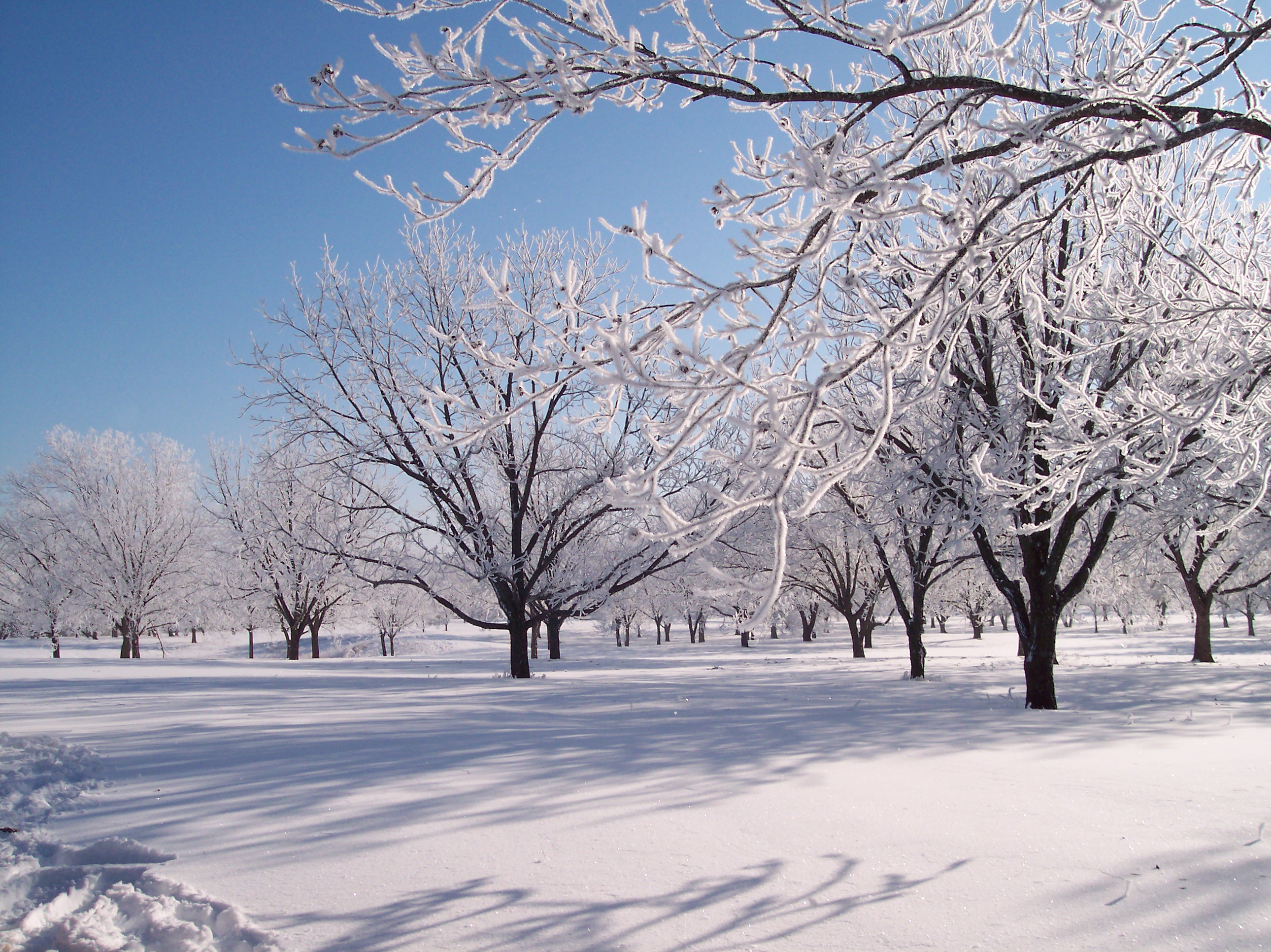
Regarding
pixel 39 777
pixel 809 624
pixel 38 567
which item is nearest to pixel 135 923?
pixel 39 777

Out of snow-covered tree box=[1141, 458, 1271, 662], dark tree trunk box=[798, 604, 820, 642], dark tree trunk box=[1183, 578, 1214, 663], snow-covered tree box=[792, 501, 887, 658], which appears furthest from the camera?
dark tree trunk box=[798, 604, 820, 642]

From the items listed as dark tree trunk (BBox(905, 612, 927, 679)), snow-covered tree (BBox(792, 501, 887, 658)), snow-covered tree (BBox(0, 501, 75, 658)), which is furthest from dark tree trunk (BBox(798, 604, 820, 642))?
snow-covered tree (BBox(0, 501, 75, 658))

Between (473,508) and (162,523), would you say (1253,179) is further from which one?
(162,523)

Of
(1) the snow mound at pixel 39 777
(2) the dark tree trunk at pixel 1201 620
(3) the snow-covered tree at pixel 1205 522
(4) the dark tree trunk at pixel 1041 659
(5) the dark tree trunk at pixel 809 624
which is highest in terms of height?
(3) the snow-covered tree at pixel 1205 522

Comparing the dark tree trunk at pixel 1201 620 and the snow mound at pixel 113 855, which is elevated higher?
the snow mound at pixel 113 855

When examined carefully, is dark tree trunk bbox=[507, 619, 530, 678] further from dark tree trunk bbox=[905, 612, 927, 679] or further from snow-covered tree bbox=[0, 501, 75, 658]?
snow-covered tree bbox=[0, 501, 75, 658]

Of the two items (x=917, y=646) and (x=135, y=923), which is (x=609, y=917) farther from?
(x=917, y=646)

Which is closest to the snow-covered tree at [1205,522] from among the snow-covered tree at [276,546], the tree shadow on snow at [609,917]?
the tree shadow on snow at [609,917]

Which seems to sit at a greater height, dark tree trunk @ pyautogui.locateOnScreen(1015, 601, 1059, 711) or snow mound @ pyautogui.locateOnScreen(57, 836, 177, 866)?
snow mound @ pyautogui.locateOnScreen(57, 836, 177, 866)

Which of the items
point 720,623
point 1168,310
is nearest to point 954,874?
point 1168,310

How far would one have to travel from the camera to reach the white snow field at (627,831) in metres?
2.17

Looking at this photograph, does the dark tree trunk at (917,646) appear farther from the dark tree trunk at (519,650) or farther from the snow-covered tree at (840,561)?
the dark tree trunk at (519,650)

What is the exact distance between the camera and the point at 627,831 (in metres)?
3.04

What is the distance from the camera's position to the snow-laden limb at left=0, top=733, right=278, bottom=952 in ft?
6.81
